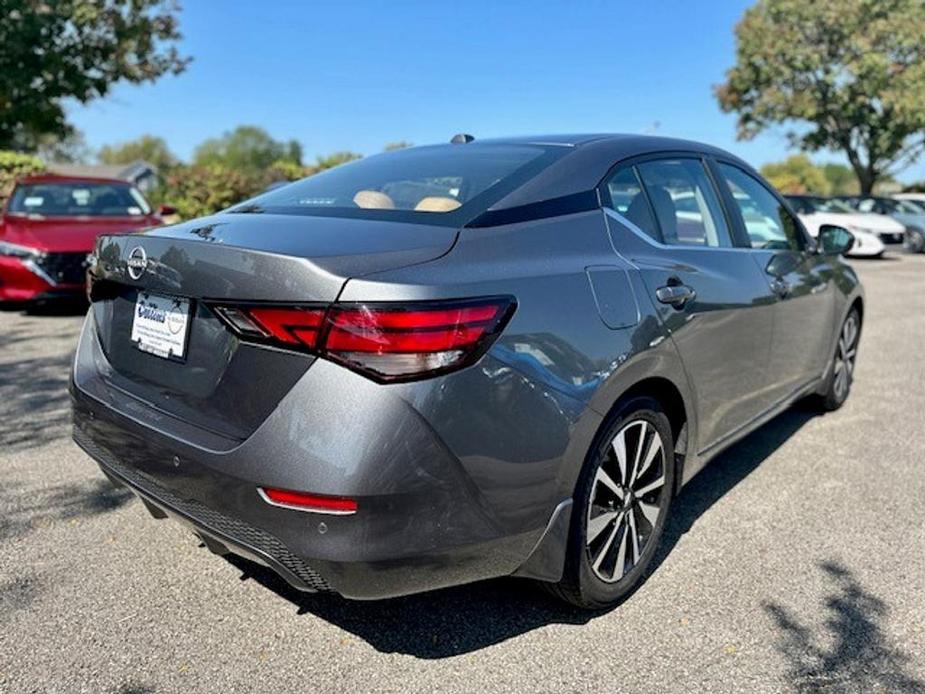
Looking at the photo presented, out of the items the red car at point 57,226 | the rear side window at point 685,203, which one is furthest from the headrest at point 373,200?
the red car at point 57,226

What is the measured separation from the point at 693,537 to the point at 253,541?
76.9 inches

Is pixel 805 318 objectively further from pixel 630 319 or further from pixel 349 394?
pixel 349 394

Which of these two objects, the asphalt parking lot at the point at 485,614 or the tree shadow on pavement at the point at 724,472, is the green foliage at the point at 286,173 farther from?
the asphalt parking lot at the point at 485,614

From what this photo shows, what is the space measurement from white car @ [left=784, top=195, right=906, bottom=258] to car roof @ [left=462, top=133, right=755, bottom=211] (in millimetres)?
15559

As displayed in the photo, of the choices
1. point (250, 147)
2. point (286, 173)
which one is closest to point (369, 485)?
point (286, 173)

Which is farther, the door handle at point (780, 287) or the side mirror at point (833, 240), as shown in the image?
the side mirror at point (833, 240)

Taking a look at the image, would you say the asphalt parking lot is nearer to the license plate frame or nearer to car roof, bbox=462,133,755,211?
the license plate frame

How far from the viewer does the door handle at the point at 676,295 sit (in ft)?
9.00

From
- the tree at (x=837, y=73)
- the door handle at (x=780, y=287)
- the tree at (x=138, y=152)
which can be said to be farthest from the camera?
the tree at (x=138, y=152)

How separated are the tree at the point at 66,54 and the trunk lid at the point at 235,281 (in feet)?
50.3

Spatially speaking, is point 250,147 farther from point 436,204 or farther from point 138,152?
point 436,204

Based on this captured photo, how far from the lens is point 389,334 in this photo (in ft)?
6.34

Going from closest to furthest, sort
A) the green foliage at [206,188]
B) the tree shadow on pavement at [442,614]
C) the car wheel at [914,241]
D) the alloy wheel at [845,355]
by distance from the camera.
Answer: the tree shadow on pavement at [442,614]
the alloy wheel at [845,355]
the car wheel at [914,241]
the green foliage at [206,188]

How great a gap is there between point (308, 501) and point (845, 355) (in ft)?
14.4
